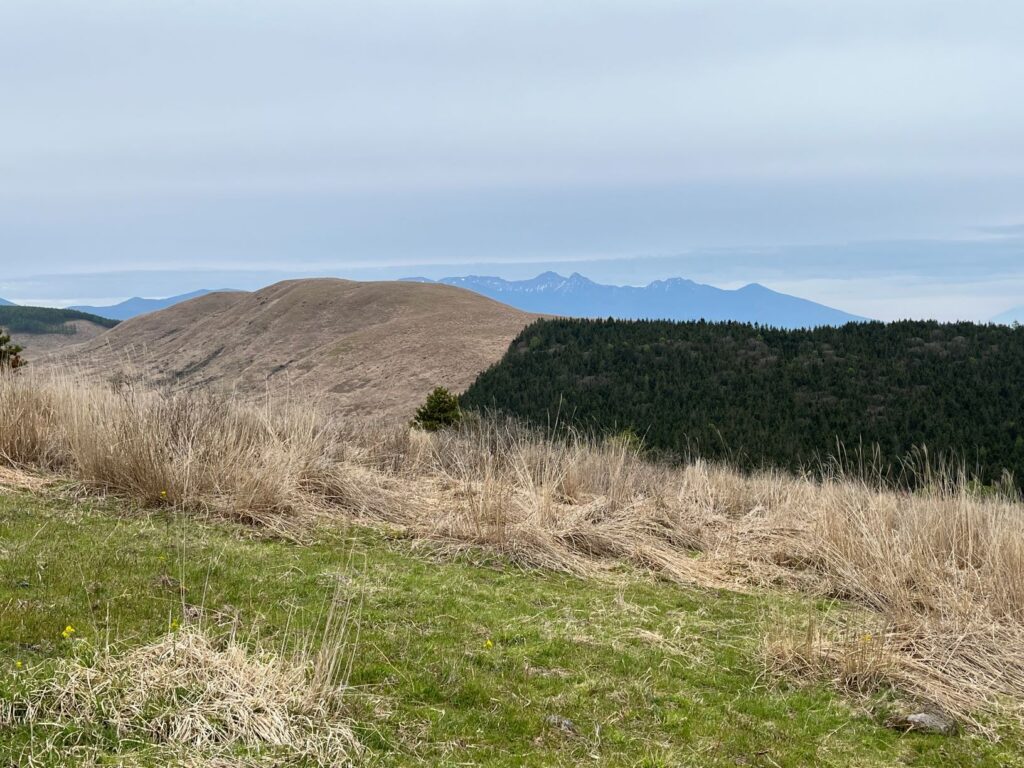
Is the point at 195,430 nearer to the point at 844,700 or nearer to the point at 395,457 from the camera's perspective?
the point at 395,457

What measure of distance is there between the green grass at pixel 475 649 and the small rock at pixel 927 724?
3.2 inches

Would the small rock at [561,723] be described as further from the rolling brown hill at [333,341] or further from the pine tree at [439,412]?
the rolling brown hill at [333,341]

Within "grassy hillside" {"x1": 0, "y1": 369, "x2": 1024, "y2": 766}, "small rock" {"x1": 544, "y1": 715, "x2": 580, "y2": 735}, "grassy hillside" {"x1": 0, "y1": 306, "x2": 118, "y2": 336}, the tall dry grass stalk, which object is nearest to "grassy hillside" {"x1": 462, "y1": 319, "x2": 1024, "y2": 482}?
the tall dry grass stalk

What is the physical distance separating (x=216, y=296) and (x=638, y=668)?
93920 millimetres

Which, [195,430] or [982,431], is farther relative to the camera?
[982,431]

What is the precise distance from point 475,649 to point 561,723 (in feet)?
3.54

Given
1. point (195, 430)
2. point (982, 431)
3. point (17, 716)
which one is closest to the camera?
point (17, 716)

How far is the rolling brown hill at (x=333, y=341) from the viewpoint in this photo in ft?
173

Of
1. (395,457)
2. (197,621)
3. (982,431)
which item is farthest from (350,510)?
(982,431)

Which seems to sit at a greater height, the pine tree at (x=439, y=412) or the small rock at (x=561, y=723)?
the small rock at (x=561, y=723)

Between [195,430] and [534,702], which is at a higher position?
[195,430]

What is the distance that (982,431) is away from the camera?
130 ft

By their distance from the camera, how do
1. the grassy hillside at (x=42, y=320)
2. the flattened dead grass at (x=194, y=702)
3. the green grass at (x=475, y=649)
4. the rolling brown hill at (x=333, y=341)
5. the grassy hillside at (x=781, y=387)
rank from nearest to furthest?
the flattened dead grass at (x=194, y=702) → the green grass at (x=475, y=649) → the grassy hillside at (x=781, y=387) → the rolling brown hill at (x=333, y=341) → the grassy hillside at (x=42, y=320)

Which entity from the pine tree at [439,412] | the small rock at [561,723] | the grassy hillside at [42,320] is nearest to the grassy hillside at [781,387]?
the pine tree at [439,412]
